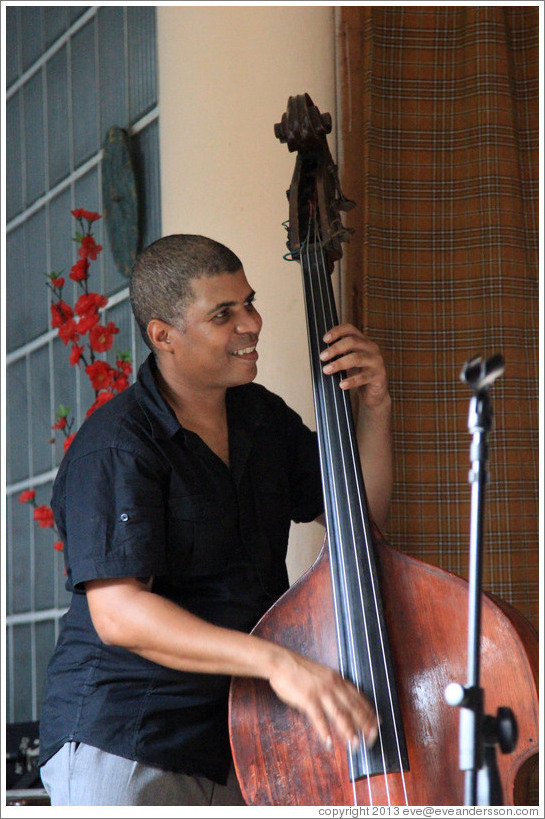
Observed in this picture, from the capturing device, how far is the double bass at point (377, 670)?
1.29 m

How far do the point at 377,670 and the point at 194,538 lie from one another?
345mm

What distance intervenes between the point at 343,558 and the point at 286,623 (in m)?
0.12

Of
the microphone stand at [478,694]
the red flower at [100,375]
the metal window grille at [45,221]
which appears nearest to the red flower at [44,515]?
the red flower at [100,375]

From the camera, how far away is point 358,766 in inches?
51.9

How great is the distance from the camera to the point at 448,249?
7.42 feet

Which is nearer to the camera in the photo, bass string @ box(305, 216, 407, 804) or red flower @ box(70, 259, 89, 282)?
bass string @ box(305, 216, 407, 804)

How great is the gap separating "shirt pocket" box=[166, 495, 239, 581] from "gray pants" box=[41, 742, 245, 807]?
0.90ft

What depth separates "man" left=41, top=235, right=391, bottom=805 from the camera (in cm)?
137

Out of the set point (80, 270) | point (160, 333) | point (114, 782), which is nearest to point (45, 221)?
point (80, 270)

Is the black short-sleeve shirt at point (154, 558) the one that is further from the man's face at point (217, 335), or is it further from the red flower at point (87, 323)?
the red flower at point (87, 323)

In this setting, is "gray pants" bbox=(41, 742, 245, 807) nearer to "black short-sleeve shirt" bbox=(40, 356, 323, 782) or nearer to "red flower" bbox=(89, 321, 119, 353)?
"black short-sleeve shirt" bbox=(40, 356, 323, 782)

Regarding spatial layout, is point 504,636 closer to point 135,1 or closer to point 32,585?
point 135,1

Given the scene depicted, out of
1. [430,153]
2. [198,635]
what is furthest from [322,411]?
[430,153]

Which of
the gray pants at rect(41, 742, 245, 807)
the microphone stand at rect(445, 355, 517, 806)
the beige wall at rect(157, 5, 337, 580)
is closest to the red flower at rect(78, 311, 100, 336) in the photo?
the beige wall at rect(157, 5, 337, 580)
